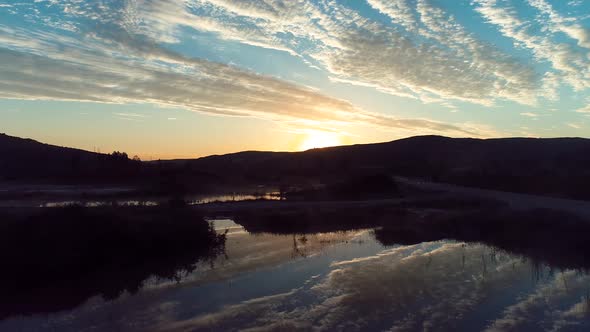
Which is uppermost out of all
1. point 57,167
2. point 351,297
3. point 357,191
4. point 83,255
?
point 57,167

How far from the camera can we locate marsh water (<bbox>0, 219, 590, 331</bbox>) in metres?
10.1

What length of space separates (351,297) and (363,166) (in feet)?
297

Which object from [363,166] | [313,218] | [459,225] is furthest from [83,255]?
[363,166]

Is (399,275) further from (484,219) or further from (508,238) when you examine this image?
(484,219)

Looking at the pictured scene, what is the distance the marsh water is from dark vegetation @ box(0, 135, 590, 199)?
26430 mm

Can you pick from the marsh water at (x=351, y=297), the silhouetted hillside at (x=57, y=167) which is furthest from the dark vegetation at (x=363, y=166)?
the marsh water at (x=351, y=297)

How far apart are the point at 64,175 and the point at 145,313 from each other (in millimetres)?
62115

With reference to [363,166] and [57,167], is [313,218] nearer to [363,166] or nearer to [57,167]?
[57,167]

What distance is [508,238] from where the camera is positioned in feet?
66.4

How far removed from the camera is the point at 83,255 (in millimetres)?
15156

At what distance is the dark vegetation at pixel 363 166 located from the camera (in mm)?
52781

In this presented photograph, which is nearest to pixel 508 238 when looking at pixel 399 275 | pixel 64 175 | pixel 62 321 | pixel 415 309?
pixel 399 275

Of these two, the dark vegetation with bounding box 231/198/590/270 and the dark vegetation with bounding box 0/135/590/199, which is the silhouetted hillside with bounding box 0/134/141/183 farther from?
the dark vegetation with bounding box 231/198/590/270

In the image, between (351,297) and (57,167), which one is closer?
(351,297)
